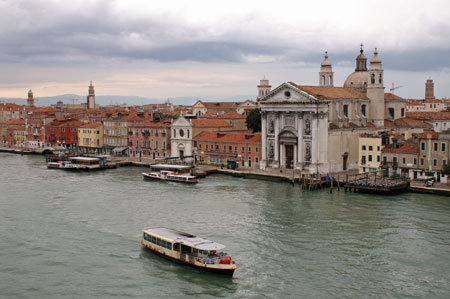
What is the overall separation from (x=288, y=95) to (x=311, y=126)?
2854 millimetres

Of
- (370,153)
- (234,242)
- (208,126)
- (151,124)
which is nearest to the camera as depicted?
(234,242)

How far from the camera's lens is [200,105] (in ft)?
258

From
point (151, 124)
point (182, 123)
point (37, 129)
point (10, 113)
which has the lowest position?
point (182, 123)

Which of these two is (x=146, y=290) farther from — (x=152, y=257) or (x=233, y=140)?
(x=233, y=140)

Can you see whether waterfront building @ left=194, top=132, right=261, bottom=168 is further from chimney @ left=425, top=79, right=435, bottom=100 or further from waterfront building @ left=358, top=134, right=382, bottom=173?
chimney @ left=425, top=79, right=435, bottom=100

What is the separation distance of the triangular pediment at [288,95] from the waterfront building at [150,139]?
12.8 meters

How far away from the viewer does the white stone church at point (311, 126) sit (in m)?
38.8

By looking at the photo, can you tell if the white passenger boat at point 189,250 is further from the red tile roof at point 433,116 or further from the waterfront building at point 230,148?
the red tile roof at point 433,116

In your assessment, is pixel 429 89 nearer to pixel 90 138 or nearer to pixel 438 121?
pixel 438 121

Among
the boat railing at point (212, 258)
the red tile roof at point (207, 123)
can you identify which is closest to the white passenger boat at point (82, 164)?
the red tile roof at point (207, 123)

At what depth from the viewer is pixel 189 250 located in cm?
1845

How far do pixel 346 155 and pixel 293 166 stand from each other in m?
3.85

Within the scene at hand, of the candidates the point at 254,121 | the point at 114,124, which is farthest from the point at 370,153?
the point at 114,124

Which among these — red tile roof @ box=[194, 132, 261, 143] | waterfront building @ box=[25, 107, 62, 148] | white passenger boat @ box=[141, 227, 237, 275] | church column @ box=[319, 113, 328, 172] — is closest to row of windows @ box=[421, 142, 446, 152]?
church column @ box=[319, 113, 328, 172]
